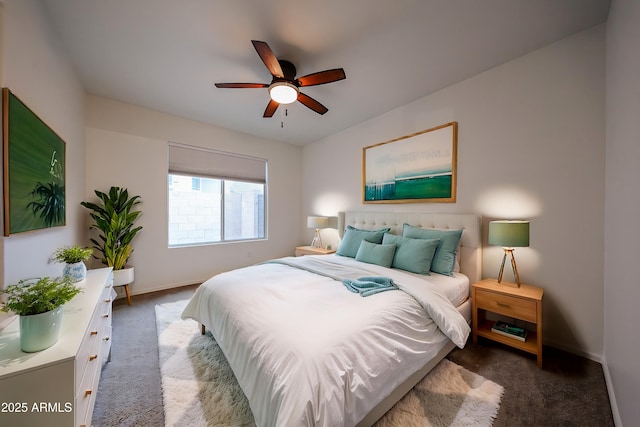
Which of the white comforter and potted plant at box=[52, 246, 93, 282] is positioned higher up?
potted plant at box=[52, 246, 93, 282]

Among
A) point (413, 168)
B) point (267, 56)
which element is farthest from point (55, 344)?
point (413, 168)

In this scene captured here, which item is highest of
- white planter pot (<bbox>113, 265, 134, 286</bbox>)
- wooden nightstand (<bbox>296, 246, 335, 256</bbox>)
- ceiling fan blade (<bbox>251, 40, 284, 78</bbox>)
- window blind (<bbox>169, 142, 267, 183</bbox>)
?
ceiling fan blade (<bbox>251, 40, 284, 78</bbox>)

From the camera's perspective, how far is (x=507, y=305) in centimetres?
206

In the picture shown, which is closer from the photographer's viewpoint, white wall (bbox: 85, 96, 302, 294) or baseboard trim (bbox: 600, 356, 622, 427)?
baseboard trim (bbox: 600, 356, 622, 427)

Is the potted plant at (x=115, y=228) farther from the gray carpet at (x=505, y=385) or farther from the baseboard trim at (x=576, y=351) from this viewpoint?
the baseboard trim at (x=576, y=351)

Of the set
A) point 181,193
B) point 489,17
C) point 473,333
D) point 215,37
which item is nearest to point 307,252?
point 181,193

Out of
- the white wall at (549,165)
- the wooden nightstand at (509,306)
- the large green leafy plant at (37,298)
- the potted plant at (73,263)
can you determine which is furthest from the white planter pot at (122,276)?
the white wall at (549,165)

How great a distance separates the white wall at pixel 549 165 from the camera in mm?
1953

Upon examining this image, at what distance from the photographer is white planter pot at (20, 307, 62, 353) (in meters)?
0.96

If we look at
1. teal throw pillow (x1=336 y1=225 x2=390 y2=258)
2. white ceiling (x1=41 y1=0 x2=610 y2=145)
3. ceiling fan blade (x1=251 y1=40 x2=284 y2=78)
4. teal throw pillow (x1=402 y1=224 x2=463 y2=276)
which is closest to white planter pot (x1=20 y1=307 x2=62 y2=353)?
ceiling fan blade (x1=251 y1=40 x2=284 y2=78)

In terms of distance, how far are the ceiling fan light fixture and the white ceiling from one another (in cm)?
30

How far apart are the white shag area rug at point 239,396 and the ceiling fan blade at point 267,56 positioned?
2460 millimetres

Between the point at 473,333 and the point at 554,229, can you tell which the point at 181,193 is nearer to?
the point at 473,333

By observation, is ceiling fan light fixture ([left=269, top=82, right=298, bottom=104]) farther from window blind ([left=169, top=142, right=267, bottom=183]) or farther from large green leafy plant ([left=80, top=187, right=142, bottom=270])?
large green leafy plant ([left=80, top=187, right=142, bottom=270])
